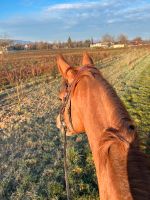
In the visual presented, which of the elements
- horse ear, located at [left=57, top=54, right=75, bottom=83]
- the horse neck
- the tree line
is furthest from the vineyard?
the tree line

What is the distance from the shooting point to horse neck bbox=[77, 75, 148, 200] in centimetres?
196

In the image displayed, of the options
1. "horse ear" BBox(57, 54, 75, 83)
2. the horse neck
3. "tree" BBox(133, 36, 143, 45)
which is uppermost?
"horse ear" BBox(57, 54, 75, 83)

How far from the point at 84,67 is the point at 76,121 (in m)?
0.43

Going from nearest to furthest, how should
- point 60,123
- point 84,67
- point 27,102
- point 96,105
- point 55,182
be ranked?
point 96,105, point 84,67, point 60,123, point 55,182, point 27,102

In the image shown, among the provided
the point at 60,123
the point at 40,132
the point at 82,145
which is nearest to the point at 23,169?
the point at 82,145

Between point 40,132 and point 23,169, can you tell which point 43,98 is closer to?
point 40,132

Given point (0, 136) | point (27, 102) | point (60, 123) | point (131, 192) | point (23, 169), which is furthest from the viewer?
point (27, 102)

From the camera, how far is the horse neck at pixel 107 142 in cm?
196

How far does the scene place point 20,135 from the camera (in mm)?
8406

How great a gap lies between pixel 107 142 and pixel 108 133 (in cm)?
5

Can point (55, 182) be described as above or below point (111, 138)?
below

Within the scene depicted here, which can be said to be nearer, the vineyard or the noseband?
the noseband

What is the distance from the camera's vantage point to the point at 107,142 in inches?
81.2

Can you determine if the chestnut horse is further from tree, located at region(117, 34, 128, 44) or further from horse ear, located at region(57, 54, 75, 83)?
tree, located at region(117, 34, 128, 44)
